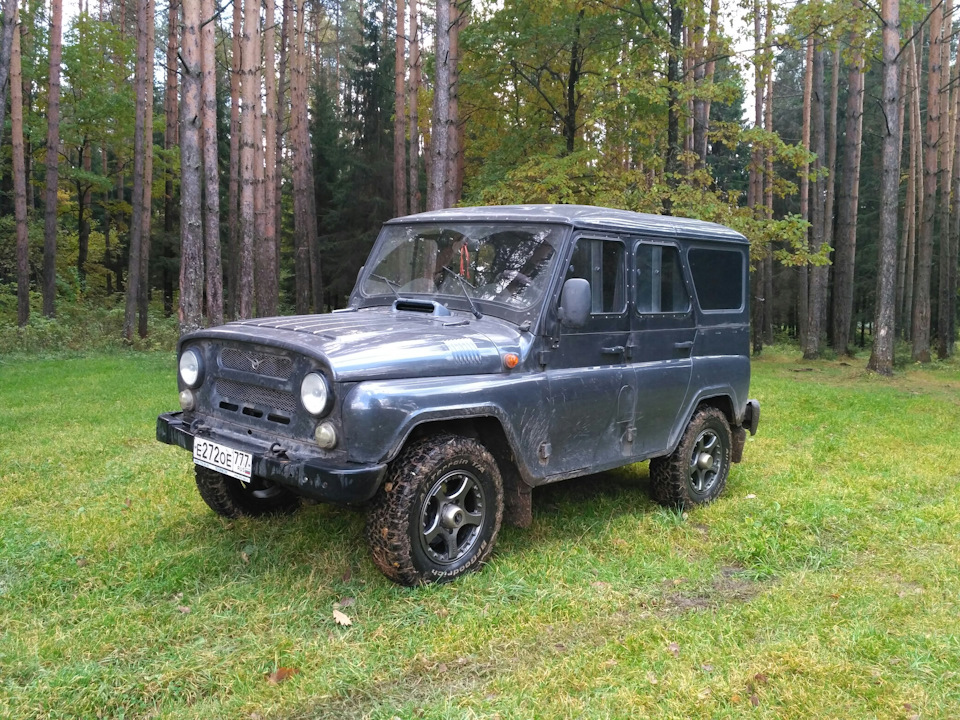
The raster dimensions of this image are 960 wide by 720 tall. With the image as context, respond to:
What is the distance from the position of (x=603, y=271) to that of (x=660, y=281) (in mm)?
674

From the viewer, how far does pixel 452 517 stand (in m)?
4.29

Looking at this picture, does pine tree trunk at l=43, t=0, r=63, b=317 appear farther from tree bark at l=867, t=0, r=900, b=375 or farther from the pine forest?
tree bark at l=867, t=0, r=900, b=375

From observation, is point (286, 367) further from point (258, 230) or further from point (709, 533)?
point (258, 230)

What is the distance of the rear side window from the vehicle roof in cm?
17

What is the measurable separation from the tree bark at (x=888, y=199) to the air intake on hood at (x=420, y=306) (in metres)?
14.0

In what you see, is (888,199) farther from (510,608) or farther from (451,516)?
(510,608)

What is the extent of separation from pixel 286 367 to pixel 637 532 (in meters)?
2.73

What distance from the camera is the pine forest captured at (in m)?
→ 15.5

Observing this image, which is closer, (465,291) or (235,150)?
(465,291)

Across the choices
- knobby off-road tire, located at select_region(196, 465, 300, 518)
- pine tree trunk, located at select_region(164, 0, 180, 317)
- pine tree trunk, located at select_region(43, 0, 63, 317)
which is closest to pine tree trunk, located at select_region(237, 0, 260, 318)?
pine tree trunk, located at select_region(164, 0, 180, 317)

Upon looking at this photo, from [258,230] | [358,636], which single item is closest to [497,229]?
[358,636]

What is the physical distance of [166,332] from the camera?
72.8ft

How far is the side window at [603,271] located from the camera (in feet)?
16.5

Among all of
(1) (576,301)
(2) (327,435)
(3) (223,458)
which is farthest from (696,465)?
(3) (223,458)
